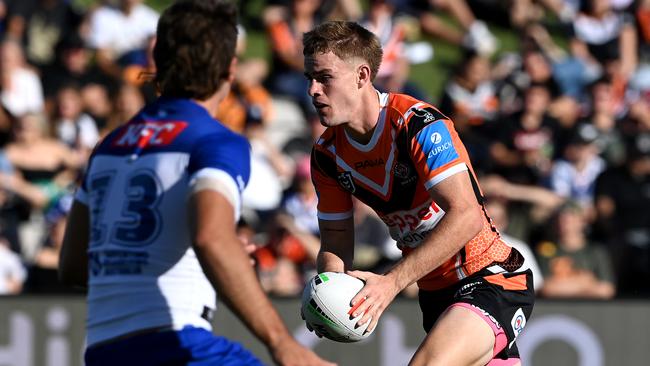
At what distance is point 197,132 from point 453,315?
2000mm

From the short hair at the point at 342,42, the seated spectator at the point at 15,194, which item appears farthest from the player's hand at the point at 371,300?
the seated spectator at the point at 15,194

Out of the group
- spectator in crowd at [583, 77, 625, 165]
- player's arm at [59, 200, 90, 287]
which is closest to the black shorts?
player's arm at [59, 200, 90, 287]

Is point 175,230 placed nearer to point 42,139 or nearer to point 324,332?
point 324,332

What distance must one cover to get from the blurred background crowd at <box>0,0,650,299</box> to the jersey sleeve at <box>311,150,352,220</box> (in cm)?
413

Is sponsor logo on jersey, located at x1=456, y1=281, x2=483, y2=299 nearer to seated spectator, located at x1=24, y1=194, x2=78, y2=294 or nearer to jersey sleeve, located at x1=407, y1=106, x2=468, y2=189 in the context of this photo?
jersey sleeve, located at x1=407, y1=106, x2=468, y2=189

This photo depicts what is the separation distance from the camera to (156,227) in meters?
3.94

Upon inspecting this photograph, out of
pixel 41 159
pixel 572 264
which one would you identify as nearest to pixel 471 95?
pixel 572 264

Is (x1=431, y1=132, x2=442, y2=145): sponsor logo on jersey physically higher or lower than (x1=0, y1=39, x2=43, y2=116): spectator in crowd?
higher

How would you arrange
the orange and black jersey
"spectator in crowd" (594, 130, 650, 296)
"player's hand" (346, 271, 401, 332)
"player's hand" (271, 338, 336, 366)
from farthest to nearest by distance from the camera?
"spectator in crowd" (594, 130, 650, 296)
the orange and black jersey
"player's hand" (346, 271, 401, 332)
"player's hand" (271, 338, 336, 366)

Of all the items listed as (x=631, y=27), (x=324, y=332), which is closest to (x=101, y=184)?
(x=324, y=332)

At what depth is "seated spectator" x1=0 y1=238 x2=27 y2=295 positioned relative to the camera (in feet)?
33.5

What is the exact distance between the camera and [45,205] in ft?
35.9

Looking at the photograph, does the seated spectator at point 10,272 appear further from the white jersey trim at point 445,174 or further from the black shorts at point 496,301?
the white jersey trim at point 445,174

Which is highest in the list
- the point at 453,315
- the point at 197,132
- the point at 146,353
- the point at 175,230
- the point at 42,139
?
the point at 197,132
